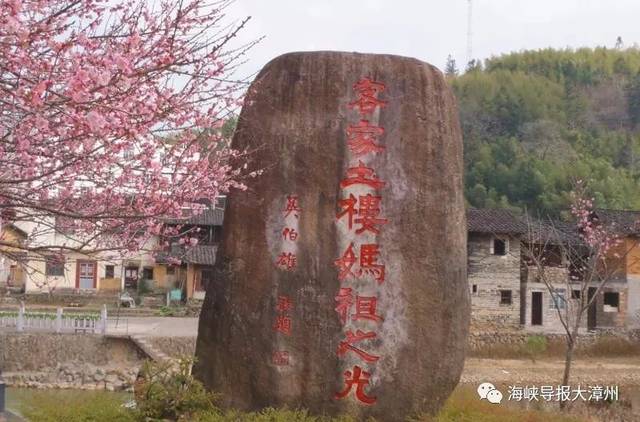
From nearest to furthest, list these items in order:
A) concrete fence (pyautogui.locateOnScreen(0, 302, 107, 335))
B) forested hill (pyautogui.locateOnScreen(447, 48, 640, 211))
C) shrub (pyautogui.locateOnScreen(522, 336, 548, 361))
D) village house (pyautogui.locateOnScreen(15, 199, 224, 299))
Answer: concrete fence (pyautogui.locateOnScreen(0, 302, 107, 335)) → shrub (pyautogui.locateOnScreen(522, 336, 548, 361)) → village house (pyautogui.locateOnScreen(15, 199, 224, 299)) → forested hill (pyautogui.locateOnScreen(447, 48, 640, 211))

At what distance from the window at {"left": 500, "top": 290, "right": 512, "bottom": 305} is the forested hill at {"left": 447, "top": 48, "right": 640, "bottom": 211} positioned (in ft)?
44.8

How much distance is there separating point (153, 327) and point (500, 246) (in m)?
13.5

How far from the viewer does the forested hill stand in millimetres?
49281

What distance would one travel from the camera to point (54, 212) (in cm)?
462

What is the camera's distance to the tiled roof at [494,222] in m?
27.5

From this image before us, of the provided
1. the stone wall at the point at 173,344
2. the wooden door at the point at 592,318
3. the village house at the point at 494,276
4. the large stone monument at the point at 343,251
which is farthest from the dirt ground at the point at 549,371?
the large stone monument at the point at 343,251

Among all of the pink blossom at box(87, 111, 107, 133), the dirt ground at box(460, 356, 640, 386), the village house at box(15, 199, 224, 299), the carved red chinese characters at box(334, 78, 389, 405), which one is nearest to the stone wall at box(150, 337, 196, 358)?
the dirt ground at box(460, 356, 640, 386)

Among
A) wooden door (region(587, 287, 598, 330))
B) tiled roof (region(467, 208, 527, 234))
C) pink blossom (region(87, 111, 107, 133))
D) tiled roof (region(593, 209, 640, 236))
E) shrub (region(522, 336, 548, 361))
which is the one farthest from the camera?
wooden door (region(587, 287, 598, 330))

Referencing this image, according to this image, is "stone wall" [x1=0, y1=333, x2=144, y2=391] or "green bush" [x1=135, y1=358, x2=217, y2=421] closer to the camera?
"green bush" [x1=135, y1=358, x2=217, y2=421]

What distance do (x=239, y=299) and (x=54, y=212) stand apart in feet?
9.69

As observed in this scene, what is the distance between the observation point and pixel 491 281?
92.6 ft

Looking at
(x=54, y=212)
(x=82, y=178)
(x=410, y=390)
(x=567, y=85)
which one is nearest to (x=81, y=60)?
(x=54, y=212)

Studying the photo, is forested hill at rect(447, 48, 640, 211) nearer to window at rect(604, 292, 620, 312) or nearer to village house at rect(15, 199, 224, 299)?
window at rect(604, 292, 620, 312)

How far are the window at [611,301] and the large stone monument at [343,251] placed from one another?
23888 mm
